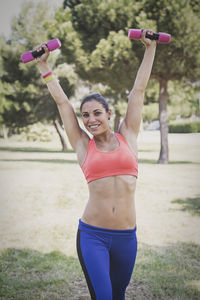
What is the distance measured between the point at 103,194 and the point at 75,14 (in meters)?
18.0

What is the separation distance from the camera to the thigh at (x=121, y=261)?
2680 millimetres

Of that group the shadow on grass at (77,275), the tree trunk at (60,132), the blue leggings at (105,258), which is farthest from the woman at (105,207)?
the tree trunk at (60,132)

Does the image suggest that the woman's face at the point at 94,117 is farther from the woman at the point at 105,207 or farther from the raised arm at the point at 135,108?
the raised arm at the point at 135,108

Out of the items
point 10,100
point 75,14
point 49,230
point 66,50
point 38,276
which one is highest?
point 75,14

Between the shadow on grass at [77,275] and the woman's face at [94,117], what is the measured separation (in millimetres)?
2285

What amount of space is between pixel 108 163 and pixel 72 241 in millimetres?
3845

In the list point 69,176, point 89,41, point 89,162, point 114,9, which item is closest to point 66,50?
point 89,41

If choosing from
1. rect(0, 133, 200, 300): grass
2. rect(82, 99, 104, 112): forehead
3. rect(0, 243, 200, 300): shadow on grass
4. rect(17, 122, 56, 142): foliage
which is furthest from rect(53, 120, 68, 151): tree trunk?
rect(82, 99, 104, 112): forehead

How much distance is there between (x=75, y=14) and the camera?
1894 centimetres

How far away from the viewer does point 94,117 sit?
284 centimetres

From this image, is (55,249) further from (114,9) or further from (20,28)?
(20,28)

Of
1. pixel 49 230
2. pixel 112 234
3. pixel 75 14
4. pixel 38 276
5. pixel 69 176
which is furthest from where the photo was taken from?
pixel 75 14

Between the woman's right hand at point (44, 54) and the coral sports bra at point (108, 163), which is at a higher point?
the woman's right hand at point (44, 54)

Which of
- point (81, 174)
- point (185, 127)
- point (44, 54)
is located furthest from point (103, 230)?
point (185, 127)
